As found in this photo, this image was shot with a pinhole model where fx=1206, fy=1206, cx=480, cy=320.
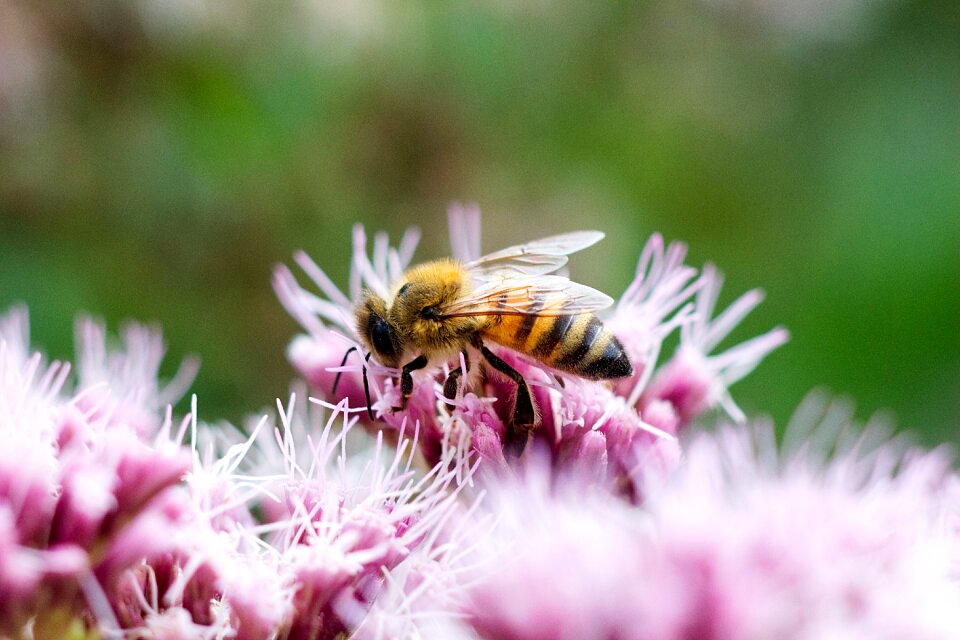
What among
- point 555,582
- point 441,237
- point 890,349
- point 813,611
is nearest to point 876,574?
point 813,611

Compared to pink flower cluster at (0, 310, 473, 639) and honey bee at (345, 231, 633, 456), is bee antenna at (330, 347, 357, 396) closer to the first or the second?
honey bee at (345, 231, 633, 456)

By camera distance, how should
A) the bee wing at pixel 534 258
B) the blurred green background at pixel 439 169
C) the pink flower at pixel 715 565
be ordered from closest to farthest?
the pink flower at pixel 715 565 < the bee wing at pixel 534 258 < the blurred green background at pixel 439 169

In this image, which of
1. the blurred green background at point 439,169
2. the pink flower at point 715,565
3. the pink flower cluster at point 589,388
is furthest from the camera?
the blurred green background at point 439,169

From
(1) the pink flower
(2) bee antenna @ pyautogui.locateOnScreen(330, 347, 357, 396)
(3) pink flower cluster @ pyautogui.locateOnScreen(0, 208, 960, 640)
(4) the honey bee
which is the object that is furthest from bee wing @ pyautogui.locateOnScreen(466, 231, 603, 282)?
(1) the pink flower

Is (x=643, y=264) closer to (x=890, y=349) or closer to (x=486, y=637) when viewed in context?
(x=486, y=637)

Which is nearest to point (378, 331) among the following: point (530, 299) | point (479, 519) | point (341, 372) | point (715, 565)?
point (341, 372)

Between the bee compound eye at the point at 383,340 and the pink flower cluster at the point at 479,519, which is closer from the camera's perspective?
the pink flower cluster at the point at 479,519

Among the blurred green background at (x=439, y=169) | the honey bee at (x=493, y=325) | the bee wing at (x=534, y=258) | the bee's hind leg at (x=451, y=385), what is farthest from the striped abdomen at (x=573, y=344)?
the blurred green background at (x=439, y=169)

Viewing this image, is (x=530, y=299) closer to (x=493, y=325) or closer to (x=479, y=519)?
(x=493, y=325)

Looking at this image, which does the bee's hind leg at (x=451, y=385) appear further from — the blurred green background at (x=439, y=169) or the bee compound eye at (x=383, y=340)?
the blurred green background at (x=439, y=169)
